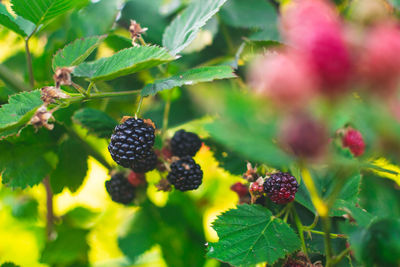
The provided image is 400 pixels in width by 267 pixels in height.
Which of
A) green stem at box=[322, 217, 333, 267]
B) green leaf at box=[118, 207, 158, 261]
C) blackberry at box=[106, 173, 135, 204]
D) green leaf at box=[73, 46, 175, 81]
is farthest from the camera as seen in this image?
green leaf at box=[118, 207, 158, 261]

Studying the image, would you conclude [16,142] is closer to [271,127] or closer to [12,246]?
[271,127]

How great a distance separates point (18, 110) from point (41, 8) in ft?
0.96

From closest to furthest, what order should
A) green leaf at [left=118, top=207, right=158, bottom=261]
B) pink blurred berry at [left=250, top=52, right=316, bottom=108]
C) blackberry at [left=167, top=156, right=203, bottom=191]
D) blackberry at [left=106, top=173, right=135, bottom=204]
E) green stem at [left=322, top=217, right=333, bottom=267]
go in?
1. pink blurred berry at [left=250, top=52, right=316, bottom=108]
2. green stem at [left=322, top=217, right=333, bottom=267]
3. blackberry at [left=167, top=156, right=203, bottom=191]
4. blackberry at [left=106, top=173, right=135, bottom=204]
5. green leaf at [left=118, top=207, right=158, bottom=261]

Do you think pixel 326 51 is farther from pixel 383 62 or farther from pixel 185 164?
pixel 185 164

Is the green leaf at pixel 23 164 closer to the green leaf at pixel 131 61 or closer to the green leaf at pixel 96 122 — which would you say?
the green leaf at pixel 96 122

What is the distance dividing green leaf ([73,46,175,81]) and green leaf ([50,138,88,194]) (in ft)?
1.50

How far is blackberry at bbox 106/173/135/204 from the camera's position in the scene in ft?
3.40

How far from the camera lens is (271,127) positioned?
0.38 m

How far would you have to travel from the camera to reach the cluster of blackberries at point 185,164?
90 cm

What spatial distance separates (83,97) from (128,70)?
7.2 inches

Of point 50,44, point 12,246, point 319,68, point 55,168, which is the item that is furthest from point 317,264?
point 12,246

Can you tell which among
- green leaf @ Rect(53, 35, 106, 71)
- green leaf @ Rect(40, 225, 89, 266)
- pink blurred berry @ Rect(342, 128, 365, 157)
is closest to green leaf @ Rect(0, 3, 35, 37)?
green leaf @ Rect(53, 35, 106, 71)

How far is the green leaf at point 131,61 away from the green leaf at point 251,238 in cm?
37

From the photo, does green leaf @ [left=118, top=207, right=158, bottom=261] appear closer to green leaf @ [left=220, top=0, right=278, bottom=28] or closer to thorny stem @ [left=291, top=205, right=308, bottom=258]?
thorny stem @ [left=291, top=205, right=308, bottom=258]
